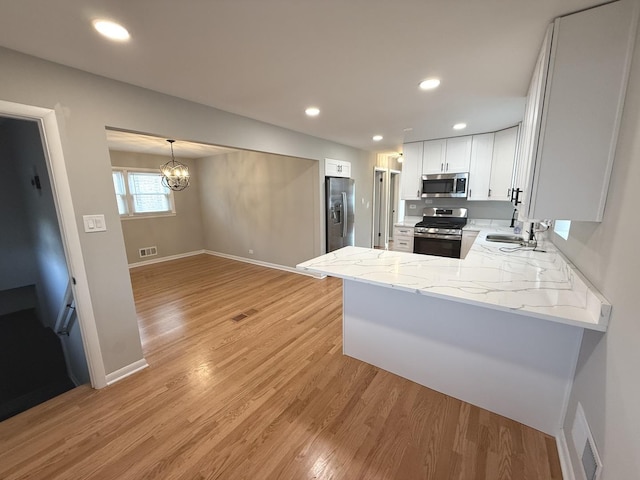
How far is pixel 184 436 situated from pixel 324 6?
2.57 m

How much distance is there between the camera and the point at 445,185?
4.20 meters

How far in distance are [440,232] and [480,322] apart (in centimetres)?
261

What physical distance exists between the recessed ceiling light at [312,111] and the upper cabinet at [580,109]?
6.24ft

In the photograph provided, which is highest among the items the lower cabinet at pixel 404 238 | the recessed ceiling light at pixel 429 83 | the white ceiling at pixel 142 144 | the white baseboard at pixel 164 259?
the white ceiling at pixel 142 144

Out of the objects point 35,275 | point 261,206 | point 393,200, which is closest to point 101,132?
point 261,206

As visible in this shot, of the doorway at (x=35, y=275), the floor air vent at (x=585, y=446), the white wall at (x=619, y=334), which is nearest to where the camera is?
the white wall at (x=619, y=334)

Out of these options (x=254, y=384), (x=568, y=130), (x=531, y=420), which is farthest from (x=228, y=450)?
(x=568, y=130)

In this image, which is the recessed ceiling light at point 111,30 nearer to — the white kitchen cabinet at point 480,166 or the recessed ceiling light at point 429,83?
the recessed ceiling light at point 429,83

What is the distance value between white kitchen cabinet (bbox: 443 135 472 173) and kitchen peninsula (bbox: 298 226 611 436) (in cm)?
215

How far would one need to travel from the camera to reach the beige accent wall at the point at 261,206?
455 cm

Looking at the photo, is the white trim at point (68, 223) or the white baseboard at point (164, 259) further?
the white baseboard at point (164, 259)

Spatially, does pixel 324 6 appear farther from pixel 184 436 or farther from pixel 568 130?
pixel 184 436

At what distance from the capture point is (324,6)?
3.93 ft

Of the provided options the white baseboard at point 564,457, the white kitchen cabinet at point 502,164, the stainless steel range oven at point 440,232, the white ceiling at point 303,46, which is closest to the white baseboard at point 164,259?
the white ceiling at point 303,46
